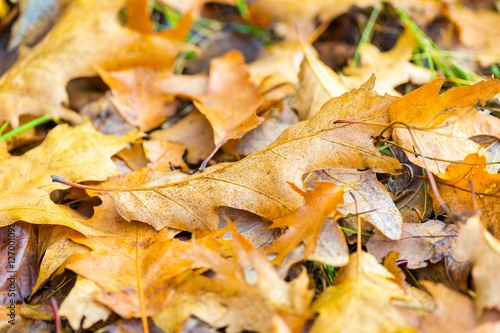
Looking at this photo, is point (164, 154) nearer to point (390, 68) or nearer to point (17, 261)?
point (17, 261)

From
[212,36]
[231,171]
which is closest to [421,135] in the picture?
[231,171]

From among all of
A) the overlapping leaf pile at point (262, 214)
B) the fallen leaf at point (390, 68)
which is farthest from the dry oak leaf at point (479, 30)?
the overlapping leaf pile at point (262, 214)

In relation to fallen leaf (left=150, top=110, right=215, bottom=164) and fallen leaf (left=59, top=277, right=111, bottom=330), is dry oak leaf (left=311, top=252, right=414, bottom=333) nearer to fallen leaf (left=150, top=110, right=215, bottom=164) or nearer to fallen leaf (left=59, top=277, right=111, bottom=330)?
fallen leaf (left=59, top=277, right=111, bottom=330)

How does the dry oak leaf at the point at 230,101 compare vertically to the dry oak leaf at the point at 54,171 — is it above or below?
above

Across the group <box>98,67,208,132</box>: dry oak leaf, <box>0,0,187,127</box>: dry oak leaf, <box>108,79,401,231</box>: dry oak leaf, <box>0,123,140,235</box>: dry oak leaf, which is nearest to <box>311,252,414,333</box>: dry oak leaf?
<box>108,79,401,231</box>: dry oak leaf

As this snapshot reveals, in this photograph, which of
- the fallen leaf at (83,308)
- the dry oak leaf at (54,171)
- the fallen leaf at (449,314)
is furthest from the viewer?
the dry oak leaf at (54,171)

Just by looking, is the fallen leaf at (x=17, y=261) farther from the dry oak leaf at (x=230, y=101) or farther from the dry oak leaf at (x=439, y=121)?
the dry oak leaf at (x=439, y=121)
